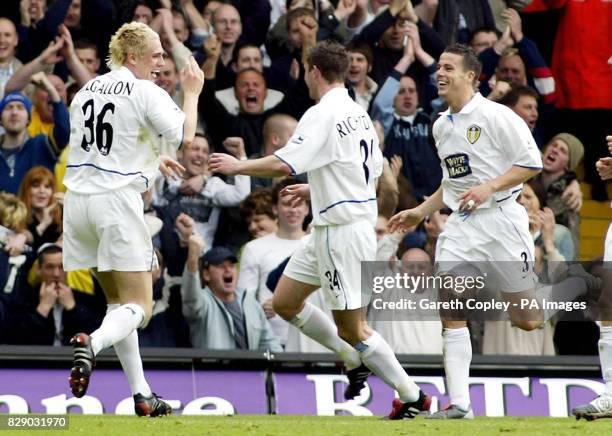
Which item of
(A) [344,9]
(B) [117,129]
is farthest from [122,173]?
(A) [344,9]

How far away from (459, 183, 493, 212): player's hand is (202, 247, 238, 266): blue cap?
402 centimetres

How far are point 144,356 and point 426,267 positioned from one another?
3.06 m

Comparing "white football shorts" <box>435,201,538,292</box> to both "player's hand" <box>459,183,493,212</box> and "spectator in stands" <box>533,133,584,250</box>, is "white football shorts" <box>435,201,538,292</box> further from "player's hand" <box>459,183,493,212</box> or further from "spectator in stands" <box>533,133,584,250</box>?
"spectator in stands" <box>533,133,584,250</box>

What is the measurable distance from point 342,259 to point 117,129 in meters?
1.87

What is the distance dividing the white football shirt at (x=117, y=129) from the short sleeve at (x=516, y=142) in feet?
7.68

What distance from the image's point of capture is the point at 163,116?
31.8ft

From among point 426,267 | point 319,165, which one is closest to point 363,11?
point 426,267

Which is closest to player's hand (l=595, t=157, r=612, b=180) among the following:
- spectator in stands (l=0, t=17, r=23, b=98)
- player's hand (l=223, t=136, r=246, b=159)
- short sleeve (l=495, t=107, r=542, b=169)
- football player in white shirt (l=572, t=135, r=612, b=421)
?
football player in white shirt (l=572, t=135, r=612, b=421)

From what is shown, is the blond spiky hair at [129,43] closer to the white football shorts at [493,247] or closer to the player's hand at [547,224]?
the white football shorts at [493,247]

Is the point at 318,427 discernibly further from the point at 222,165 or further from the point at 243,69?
the point at 243,69

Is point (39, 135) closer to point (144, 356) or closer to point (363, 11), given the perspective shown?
point (144, 356)

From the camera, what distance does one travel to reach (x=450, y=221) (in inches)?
420

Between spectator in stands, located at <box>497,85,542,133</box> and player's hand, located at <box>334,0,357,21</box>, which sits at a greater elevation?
player's hand, located at <box>334,0,357,21</box>

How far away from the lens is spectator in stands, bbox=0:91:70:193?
13805 millimetres
